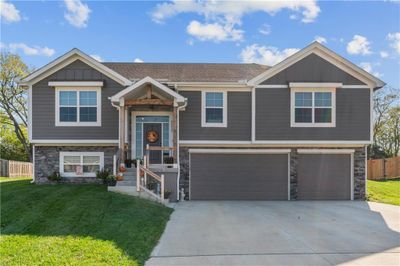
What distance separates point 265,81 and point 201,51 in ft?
24.5

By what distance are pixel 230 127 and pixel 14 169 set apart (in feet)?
64.2

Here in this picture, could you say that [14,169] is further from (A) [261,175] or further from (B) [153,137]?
(A) [261,175]

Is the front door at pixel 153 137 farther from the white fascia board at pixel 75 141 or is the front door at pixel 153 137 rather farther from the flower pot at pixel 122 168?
the flower pot at pixel 122 168

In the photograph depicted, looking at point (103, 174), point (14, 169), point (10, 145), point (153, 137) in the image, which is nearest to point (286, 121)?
point (153, 137)

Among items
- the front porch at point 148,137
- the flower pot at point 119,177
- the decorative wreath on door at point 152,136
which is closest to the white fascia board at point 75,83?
the front porch at point 148,137

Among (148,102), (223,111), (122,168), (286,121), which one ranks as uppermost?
(148,102)

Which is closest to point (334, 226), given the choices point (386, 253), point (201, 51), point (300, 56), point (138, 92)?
point (386, 253)

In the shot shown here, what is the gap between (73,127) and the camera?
1453 centimetres

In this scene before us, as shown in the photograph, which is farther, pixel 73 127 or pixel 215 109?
pixel 215 109

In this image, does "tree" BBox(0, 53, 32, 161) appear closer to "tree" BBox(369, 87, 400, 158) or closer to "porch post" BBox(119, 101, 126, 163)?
"porch post" BBox(119, 101, 126, 163)

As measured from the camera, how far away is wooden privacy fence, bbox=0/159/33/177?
82.4ft

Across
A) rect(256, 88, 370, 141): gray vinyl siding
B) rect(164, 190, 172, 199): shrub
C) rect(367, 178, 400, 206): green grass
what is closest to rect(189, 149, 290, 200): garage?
rect(256, 88, 370, 141): gray vinyl siding

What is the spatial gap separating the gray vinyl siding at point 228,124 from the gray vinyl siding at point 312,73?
142 centimetres

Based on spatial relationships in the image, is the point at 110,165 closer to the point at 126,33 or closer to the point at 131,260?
the point at 126,33
